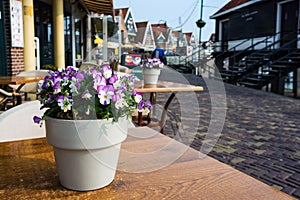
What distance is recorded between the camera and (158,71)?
122 inches

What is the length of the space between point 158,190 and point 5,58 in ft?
17.9

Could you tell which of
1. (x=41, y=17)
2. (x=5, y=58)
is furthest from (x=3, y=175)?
(x=41, y=17)

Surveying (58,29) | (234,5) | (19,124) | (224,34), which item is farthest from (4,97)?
(224,34)

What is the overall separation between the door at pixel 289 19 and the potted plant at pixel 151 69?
1121 centimetres

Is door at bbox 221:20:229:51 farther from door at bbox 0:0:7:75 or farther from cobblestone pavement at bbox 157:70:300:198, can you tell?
door at bbox 0:0:7:75

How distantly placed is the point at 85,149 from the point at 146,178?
Answer: 22 centimetres

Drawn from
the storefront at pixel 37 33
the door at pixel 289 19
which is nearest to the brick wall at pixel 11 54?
the storefront at pixel 37 33

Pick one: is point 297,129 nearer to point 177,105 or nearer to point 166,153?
point 177,105

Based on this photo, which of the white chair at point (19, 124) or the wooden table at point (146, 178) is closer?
the wooden table at point (146, 178)

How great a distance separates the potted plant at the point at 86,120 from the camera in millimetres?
757

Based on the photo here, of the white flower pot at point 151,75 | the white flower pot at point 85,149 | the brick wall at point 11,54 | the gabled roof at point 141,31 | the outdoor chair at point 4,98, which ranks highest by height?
the gabled roof at point 141,31

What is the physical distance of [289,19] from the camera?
13148 millimetres

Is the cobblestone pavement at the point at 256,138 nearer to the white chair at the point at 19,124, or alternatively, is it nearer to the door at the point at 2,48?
the white chair at the point at 19,124

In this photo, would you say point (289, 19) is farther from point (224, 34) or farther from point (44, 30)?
point (44, 30)
